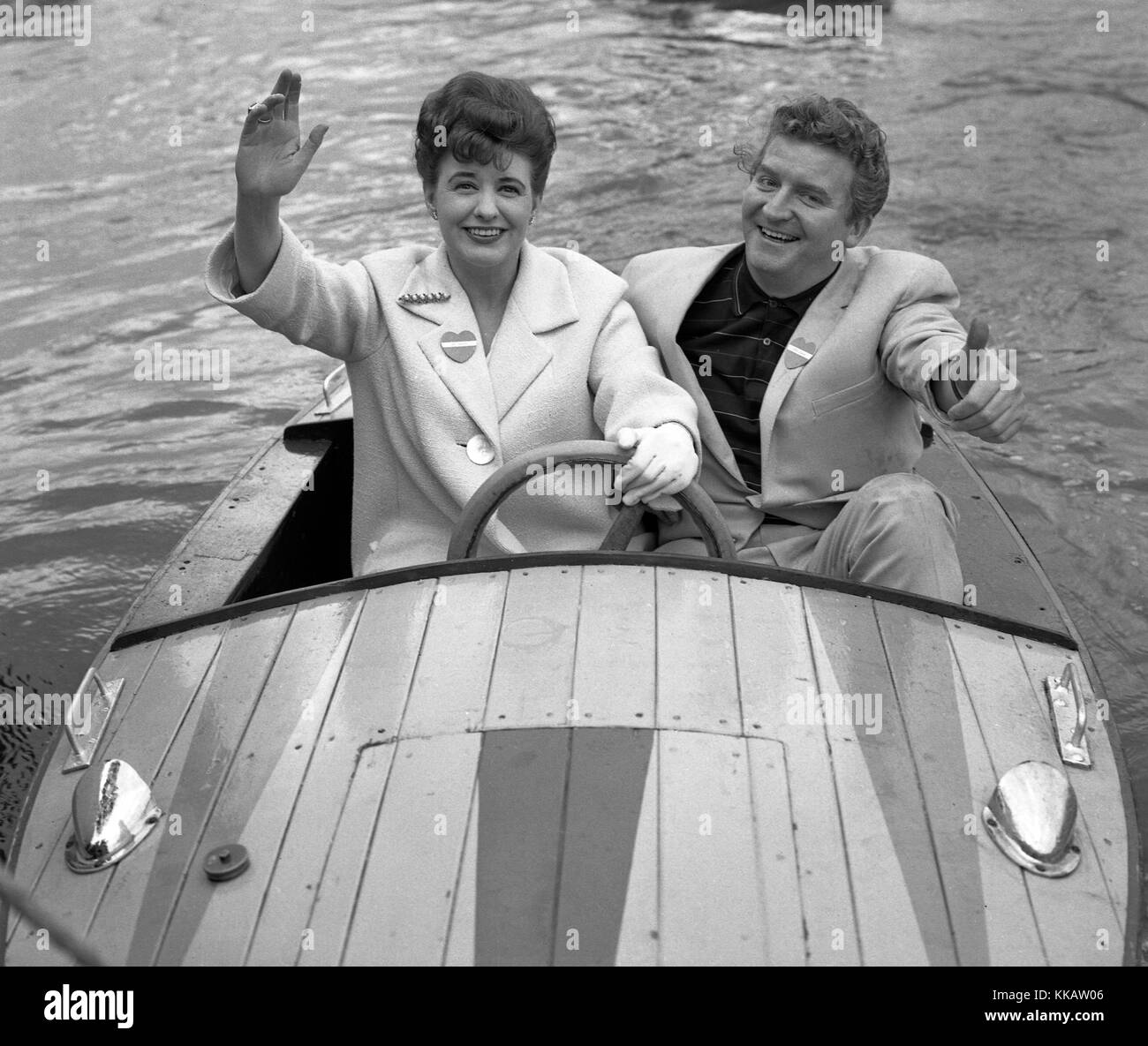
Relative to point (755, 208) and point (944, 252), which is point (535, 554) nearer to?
point (755, 208)

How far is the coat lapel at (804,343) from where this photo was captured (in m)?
2.99

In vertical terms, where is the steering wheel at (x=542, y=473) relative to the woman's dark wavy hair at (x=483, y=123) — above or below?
below

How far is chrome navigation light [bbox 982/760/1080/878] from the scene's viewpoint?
1.99 meters

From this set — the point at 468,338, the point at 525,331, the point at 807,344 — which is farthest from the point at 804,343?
the point at 468,338

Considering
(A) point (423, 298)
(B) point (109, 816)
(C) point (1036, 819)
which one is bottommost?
(C) point (1036, 819)

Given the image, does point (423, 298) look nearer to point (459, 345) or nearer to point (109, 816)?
point (459, 345)

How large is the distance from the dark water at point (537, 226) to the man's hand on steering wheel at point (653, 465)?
937 millimetres

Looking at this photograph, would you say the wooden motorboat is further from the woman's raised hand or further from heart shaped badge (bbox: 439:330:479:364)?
the woman's raised hand

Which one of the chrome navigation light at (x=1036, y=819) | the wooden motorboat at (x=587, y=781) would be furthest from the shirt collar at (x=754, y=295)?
the chrome navigation light at (x=1036, y=819)

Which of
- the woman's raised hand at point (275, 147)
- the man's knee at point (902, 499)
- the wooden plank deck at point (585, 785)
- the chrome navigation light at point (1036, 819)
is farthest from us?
the man's knee at point (902, 499)

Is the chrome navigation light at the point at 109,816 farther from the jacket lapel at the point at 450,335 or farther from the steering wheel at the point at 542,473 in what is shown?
the jacket lapel at the point at 450,335

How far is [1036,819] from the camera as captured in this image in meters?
2.01

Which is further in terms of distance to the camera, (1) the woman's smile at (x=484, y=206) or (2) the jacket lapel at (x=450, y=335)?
(2) the jacket lapel at (x=450, y=335)

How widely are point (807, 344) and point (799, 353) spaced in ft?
0.09
